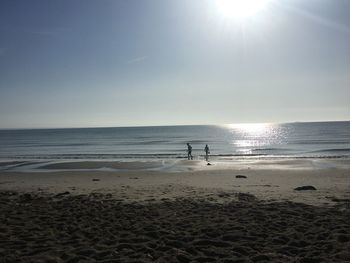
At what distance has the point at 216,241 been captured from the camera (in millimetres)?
7273

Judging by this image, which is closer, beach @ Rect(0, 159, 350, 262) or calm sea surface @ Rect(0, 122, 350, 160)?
beach @ Rect(0, 159, 350, 262)

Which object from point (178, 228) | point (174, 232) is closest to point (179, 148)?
point (178, 228)

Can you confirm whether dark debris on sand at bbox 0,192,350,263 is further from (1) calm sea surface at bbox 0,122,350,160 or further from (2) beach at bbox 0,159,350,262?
(1) calm sea surface at bbox 0,122,350,160

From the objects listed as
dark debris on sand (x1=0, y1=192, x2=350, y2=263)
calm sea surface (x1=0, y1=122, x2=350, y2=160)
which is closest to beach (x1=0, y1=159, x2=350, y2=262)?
dark debris on sand (x1=0, y1=192, x2=350, y2=263)

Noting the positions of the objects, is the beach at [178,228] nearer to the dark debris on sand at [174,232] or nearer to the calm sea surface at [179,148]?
the dark debris on sand at [174,232]

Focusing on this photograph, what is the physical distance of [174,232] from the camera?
8016mm

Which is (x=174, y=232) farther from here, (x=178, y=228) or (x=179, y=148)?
(x=179, y=148)

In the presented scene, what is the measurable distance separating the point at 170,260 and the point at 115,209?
15.8 feet

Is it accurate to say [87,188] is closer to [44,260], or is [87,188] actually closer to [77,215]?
[77,215]

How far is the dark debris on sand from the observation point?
653 centimetres

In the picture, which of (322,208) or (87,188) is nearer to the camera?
(322,208)

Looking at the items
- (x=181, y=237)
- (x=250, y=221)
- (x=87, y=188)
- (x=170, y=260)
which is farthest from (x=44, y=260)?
(x=87, y=188)

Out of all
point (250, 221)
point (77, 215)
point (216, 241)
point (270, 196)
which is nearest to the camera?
point (216, 241)

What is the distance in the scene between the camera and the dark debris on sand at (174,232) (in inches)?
257
